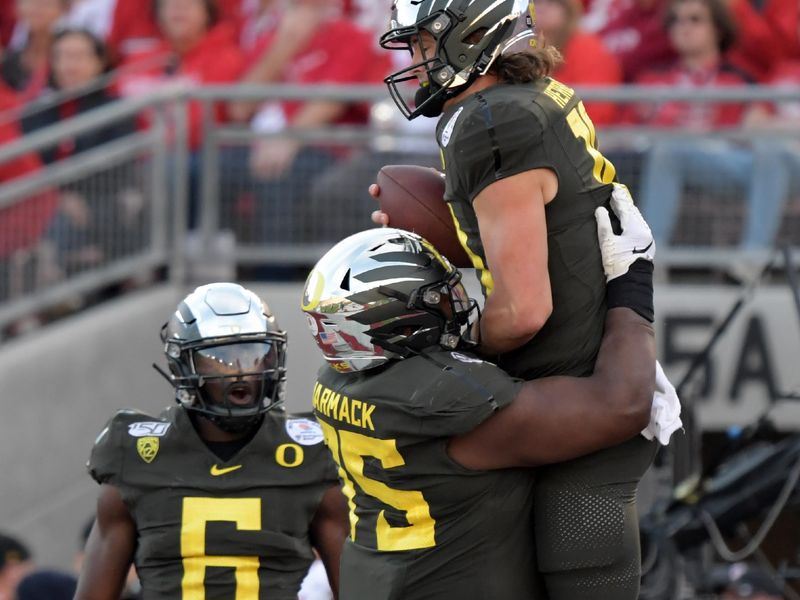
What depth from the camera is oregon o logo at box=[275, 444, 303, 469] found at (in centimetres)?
434

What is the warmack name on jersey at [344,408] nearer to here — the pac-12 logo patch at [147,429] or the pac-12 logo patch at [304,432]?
the pac-12 logo patch at [304,432]

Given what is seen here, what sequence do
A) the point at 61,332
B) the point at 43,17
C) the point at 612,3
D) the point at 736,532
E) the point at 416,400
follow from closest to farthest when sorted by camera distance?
1. the point at 416,400
2. the point at 736,532
3. the point at 61,332
4. the point at 612,3
5. the point at 43,17

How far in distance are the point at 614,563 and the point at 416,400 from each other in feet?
1.98

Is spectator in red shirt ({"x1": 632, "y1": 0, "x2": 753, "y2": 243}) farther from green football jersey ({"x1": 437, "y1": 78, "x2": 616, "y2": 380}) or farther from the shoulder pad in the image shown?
green football jersey ({"x1": 437, "y1": 78, "x2": 616, "y2": 380})

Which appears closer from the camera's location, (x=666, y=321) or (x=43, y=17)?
(x=666, y=321)

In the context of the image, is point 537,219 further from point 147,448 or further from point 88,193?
point 88,193

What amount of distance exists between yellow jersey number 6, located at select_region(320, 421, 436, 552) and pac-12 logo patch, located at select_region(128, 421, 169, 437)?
859 millimetres

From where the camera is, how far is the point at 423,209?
3834 millimetres

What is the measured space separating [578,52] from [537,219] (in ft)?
15.4

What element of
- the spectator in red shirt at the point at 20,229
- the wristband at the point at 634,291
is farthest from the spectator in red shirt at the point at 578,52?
the wristband at the point at 634,291

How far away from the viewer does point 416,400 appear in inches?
135

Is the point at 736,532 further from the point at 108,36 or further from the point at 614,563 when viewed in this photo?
the point at 108,36

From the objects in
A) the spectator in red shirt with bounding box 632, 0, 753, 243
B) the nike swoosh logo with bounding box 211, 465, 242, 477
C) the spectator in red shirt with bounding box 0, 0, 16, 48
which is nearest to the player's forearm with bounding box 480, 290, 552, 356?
the nike swoosh logo with bounding box 211, 465, 242, 477

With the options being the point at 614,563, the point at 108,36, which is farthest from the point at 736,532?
the point at 108,36
